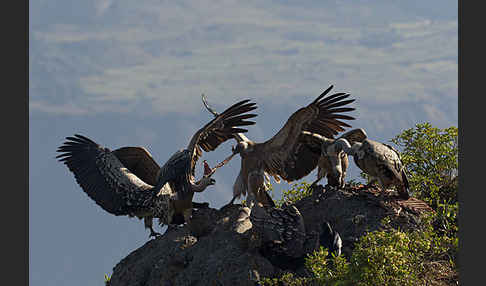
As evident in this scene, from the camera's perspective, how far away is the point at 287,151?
17484mm

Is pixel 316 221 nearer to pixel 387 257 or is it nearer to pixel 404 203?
pixel 404 203

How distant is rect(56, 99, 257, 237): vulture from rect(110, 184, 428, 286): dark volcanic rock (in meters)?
0.69

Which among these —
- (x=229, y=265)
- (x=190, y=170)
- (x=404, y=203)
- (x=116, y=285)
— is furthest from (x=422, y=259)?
(x=116, y=285)

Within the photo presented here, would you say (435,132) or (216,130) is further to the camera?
(435,132)

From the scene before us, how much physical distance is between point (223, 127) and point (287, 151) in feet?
6.32

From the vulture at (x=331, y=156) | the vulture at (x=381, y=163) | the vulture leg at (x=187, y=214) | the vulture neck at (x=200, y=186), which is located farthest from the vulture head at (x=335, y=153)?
the vulture leg at (x=187, y=214)

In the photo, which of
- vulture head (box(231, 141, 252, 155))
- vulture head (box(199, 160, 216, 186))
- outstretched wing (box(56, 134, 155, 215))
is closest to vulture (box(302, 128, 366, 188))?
vulture head (box(231, 141, 252, 155))

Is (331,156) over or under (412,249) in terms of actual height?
over

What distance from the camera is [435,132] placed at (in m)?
20.7

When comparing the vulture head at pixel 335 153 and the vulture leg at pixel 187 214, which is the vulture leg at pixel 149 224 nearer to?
the vulture leg at pixel 187 214

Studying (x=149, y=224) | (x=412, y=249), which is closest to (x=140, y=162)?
(x=149, y=224)

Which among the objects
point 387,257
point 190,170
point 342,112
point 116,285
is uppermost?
point 342,112

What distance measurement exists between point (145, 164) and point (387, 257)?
9.11 metres

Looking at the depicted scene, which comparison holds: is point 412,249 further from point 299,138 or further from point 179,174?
point 179,174
